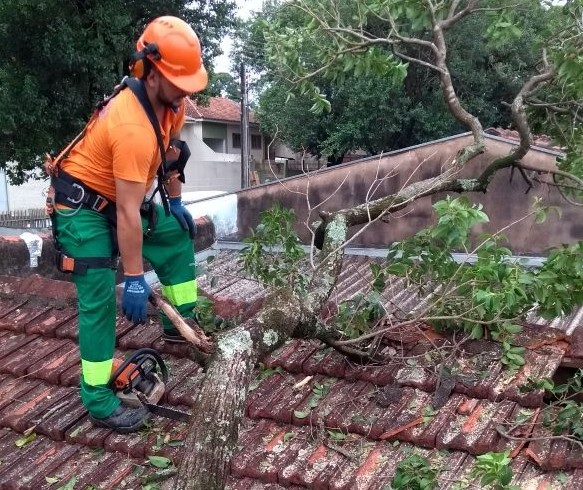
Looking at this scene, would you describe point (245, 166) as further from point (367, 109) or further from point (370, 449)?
point (370, 449)

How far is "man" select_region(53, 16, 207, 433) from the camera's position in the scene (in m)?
2.56

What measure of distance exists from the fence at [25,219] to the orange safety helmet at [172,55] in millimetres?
16948

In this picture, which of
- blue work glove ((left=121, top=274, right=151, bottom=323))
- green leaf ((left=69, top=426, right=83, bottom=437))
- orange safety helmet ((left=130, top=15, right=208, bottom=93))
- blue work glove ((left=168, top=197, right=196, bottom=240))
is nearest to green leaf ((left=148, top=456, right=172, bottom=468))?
green leaf ((left=69, top=426, right=83, bottom=437))

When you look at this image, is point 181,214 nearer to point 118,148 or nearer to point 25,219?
point 118,148

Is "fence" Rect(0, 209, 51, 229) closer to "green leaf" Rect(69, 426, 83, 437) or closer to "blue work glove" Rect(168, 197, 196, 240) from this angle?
"blue work glove" Rect(168, 197, 196, 240)

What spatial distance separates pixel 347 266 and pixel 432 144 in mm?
1734

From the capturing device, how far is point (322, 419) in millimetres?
2691

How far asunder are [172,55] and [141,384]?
1.56 meters

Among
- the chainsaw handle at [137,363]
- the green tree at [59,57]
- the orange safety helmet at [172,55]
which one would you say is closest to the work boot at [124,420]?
the chainsaw handle at [137,363]

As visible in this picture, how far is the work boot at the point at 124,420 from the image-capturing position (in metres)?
2.85

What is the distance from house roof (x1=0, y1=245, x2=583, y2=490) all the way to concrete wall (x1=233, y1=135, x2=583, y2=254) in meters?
3.27

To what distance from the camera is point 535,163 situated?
20.1 ft

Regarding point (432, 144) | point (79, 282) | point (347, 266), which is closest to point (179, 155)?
point (79, 282)

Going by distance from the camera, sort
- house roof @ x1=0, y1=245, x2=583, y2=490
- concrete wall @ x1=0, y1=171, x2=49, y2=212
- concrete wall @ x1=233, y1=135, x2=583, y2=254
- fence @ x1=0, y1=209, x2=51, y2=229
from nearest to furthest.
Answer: house roof @ x1=0, y1=245, x2=583, y2=490, concrete wall @ x1=233, y1=135, x2=583, y2=254, fence @ x1=0, y1=209, x2=51, y2=229, concrete wall @ x1=0, y1=171, x2=49, y2=212
